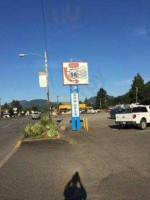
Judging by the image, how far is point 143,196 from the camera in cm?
799

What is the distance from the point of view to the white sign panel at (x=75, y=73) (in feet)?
115

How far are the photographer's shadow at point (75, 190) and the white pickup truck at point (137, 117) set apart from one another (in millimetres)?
19090

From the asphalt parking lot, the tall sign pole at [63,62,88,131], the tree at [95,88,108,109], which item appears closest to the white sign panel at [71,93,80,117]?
the tall sign pole at [63,62,88,131]

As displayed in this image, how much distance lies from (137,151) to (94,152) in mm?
1768

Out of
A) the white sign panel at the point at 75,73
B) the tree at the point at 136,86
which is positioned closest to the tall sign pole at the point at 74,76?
the white sign panel at the point at 75,73

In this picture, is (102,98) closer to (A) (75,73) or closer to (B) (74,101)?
(A) (75,73)

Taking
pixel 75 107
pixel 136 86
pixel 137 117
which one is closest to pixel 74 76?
pixel 75 107

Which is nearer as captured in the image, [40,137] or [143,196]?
[143,196]

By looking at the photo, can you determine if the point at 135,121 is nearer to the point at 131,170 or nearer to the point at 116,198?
the point at 131,170

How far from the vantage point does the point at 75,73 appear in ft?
116

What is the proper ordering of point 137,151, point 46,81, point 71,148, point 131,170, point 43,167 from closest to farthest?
1. point 131,170
2. point 43,167
3. point 137,151
4. point 71,148
5. point 46,81

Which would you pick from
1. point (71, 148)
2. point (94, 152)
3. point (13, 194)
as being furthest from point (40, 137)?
point (13, 194)

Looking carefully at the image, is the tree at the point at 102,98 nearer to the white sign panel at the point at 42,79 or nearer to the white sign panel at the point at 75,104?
the white sign panel at the point at 42,79

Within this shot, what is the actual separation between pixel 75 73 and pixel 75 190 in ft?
88.7
